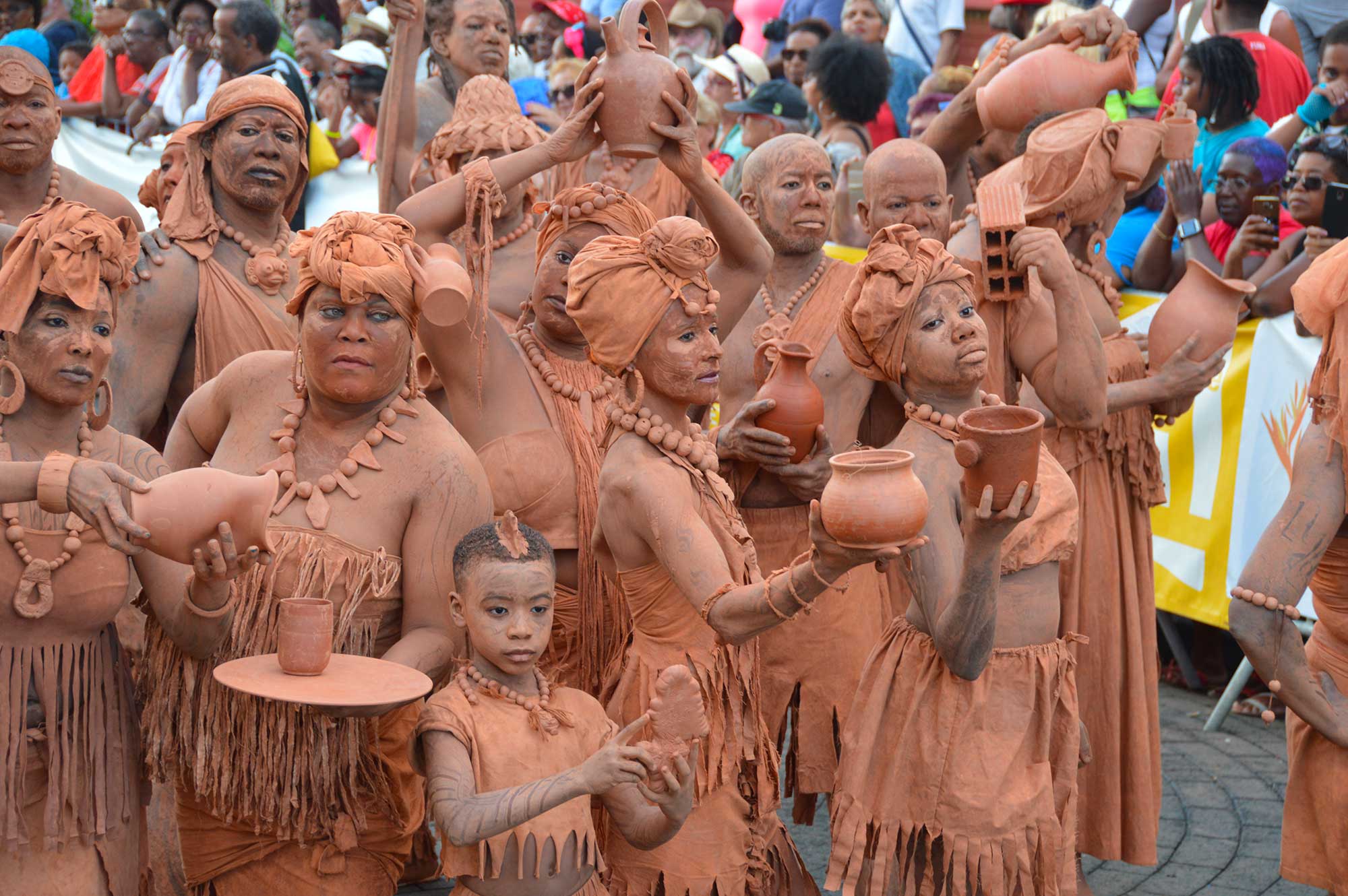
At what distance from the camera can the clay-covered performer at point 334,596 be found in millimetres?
3623

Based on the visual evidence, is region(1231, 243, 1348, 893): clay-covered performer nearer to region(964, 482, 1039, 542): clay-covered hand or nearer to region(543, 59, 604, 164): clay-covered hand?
region(964, 482, 1039, 542): clay-covered hand

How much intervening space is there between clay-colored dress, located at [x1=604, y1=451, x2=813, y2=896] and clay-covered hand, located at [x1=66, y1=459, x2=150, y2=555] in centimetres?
121

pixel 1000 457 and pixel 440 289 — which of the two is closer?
pixel 1000 457

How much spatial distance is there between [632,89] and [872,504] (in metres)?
1.71

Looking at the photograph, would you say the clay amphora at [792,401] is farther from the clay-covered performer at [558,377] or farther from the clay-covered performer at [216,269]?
the clay-covered performer at [216,269]

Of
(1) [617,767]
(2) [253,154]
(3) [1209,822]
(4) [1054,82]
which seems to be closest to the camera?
(1) [617,767]

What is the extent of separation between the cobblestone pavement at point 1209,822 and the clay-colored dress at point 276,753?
67.9 inches

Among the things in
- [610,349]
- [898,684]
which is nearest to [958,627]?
[898,684]

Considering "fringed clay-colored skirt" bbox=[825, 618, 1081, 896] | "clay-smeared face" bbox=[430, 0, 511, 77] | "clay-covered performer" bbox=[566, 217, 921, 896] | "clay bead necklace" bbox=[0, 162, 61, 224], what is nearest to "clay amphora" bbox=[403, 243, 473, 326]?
"clay-covered performer" bbox=[566, 217, 921, 896]

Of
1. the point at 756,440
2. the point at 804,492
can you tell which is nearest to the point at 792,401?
the point at 756,440

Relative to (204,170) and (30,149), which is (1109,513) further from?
(30,149)

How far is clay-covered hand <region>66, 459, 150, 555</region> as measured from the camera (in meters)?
3.02

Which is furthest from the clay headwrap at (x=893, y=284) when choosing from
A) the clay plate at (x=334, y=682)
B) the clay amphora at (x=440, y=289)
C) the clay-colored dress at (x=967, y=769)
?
the clay plate at (x=334, y=682)

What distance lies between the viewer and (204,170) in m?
4.85
